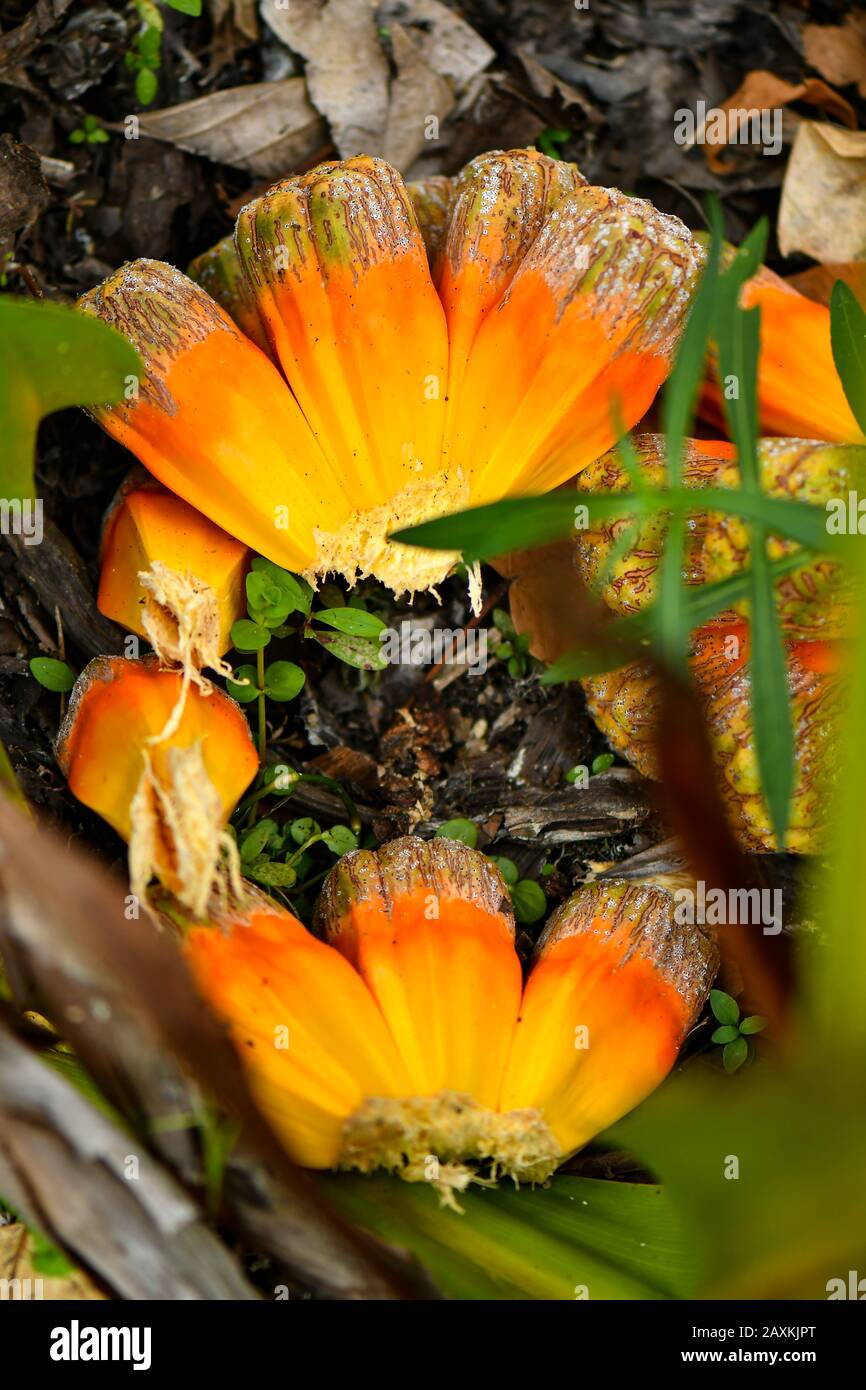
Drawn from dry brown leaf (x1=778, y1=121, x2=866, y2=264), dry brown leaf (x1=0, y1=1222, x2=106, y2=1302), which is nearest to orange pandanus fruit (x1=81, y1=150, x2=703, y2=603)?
dry brown leaf (x1=778, y1=121, x2=866, y2=264)

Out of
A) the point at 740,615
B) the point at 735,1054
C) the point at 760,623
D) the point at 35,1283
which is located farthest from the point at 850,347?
the point at 35,1283

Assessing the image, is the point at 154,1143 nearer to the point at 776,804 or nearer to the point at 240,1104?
the point at 240,1104

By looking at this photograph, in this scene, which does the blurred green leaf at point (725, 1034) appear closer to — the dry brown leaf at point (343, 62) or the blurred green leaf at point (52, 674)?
the blurred green leaf at point (52, 674)

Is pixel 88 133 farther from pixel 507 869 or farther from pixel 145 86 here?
pixel 507 869

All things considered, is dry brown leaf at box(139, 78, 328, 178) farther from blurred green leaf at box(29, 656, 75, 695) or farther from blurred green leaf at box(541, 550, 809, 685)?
blurred green leaf at box(541, 550, 809, 685)

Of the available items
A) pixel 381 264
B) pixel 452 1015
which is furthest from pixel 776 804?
pixel 381 264
